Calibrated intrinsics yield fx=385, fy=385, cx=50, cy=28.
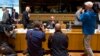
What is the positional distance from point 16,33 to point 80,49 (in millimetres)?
1922

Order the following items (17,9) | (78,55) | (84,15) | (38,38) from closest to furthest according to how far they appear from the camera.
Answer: (38,38)
(84,15)
(78,55)
(17,9)

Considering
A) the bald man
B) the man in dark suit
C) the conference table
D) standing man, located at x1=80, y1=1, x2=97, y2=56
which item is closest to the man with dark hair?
the bald man

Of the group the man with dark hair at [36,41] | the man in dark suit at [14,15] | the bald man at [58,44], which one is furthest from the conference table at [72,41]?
the man in dark suit at [14,15]

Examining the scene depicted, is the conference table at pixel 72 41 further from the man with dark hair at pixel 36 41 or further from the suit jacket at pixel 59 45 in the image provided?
the man with dark hair at pixel 36 41

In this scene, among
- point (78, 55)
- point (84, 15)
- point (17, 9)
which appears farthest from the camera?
point (17, 9)

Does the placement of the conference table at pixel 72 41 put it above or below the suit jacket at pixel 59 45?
below

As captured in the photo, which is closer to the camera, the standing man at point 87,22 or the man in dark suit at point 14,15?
the standing man at point 87,22

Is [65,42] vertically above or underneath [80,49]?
above

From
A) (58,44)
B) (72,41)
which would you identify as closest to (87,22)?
(58,44)

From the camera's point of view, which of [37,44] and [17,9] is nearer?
[37,44]

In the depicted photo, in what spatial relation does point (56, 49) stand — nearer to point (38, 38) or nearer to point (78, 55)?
point (38, 38)

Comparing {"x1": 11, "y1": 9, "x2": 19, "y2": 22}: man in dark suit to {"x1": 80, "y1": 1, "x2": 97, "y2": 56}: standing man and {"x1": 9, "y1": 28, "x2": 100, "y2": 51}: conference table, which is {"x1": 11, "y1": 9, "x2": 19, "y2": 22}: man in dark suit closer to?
{"x1": 9, "y1": 28, "x2": 100, "y2": 51}: conference table

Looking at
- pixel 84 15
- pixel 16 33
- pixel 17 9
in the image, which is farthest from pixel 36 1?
pixel 84 15

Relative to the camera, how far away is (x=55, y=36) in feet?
30.6
